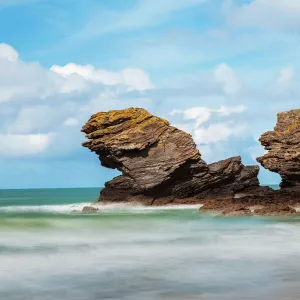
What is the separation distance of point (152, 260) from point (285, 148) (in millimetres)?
29079

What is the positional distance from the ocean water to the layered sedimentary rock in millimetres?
14541

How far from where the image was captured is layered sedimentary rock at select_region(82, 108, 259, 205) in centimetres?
5125

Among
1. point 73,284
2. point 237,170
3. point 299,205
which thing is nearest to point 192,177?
point 237,170

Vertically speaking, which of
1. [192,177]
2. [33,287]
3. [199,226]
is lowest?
[33,287]

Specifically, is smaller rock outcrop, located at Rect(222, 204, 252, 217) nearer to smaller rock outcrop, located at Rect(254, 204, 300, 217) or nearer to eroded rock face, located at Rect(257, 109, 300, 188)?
smaller rock outcrop, located at Rect(254, 204, 300, 217)

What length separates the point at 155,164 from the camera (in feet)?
169

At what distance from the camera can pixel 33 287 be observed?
16.6 metres

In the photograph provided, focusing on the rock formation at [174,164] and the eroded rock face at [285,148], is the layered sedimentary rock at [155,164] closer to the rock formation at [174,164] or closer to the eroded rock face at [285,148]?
the rock formation at [174,164]

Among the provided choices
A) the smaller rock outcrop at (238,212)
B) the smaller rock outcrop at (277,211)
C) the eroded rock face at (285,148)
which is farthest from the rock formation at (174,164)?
the smaller rock outcrop at (277,211)

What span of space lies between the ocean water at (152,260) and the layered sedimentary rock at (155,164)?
1454 cm

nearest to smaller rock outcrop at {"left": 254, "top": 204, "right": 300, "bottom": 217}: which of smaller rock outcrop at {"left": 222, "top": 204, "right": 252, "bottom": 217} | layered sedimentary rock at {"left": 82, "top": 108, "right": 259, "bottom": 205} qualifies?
smaller rock outcrop at {"left": 222, "top": 204, "right": 252, "bottom": 217}

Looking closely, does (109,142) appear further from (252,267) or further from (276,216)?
(252,267)

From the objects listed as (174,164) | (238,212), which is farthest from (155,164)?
(238,212)

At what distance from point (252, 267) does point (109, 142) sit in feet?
107
